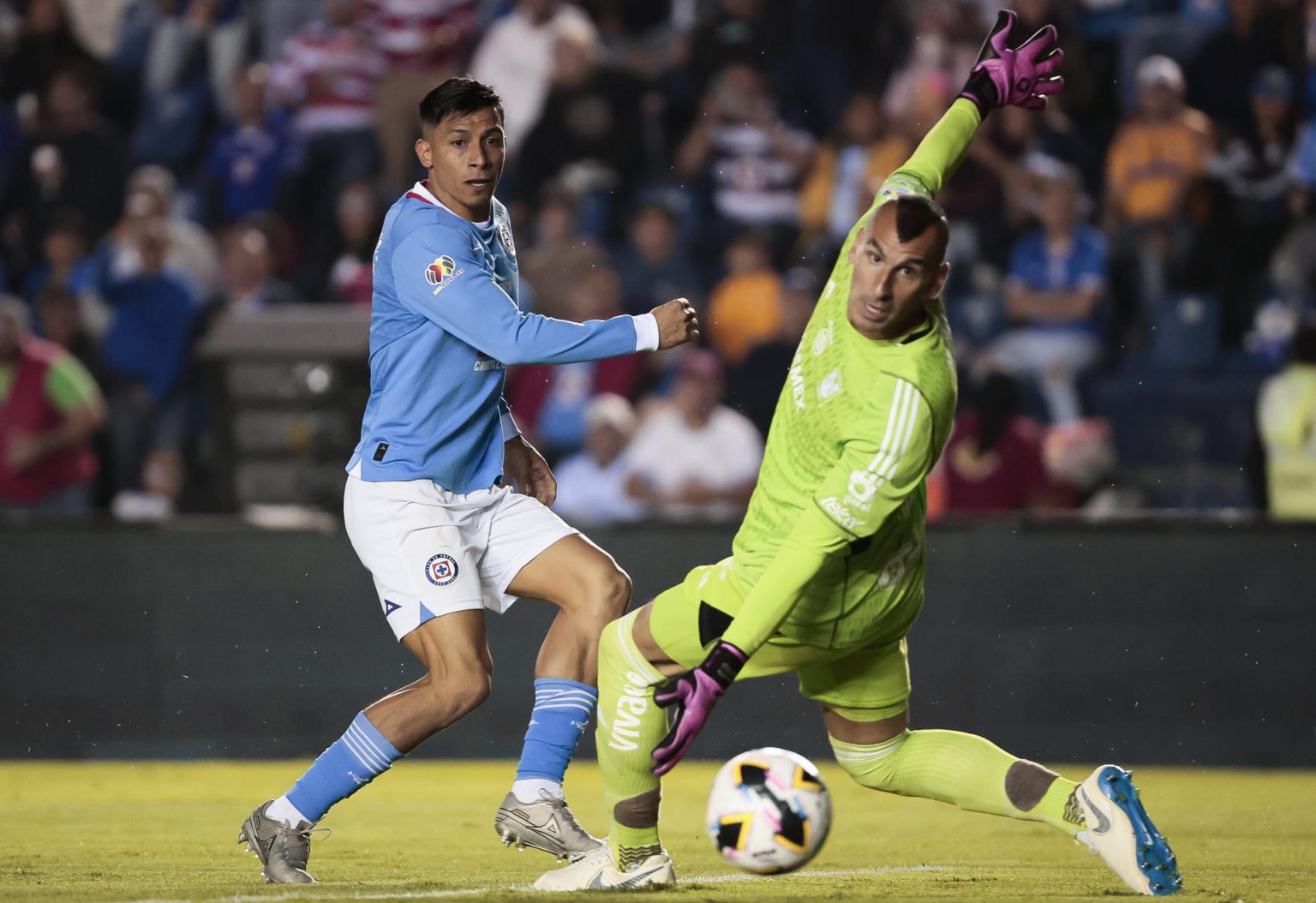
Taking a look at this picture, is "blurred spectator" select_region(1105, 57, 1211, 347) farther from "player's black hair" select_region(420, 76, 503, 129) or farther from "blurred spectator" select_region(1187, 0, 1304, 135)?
"player's black hair" select_region(420, 76, 503, 129)

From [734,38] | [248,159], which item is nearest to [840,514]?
[734,38]

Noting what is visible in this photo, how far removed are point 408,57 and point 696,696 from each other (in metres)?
9.08

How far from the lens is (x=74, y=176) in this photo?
12969 mm

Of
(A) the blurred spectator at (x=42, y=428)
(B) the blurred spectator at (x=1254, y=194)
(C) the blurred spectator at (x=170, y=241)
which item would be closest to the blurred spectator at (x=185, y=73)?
(C) the blurred spectator at (x=170, y=241)

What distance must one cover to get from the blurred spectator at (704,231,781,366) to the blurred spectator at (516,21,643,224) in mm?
1106

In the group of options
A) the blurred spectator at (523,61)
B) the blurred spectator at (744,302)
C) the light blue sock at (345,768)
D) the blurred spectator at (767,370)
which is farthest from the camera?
the blurred spectator at (523,61)

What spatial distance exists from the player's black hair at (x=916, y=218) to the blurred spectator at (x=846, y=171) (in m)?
7.16

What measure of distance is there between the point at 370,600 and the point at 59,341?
144 inches

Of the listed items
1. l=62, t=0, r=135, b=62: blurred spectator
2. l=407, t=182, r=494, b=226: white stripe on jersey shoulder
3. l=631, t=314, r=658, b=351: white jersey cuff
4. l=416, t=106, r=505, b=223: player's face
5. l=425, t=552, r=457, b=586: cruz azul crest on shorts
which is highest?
l=62, t=0, r=135, b=62: blurred spectator

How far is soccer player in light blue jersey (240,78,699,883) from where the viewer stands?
552 cm

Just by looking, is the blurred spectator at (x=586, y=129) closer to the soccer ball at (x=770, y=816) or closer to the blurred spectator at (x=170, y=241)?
the blurred spectator at (x=170, y=241)

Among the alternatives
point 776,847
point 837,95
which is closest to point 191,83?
point 837,95

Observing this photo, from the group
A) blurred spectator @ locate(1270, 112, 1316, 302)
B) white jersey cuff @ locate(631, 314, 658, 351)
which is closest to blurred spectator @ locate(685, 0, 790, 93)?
blurred spectator @ locate(1270, 112, 1316, 302)

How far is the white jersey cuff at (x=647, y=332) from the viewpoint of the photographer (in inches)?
211
